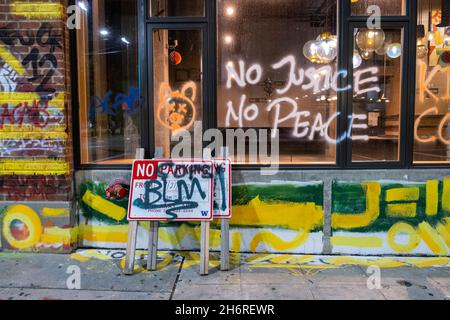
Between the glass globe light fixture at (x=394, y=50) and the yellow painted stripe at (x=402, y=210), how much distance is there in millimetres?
1790

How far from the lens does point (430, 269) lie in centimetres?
428

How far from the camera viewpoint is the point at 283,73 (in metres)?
5.05

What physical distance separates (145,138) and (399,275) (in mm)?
3276

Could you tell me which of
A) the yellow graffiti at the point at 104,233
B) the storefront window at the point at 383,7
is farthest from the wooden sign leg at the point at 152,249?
the storefront window at the point at 383,7

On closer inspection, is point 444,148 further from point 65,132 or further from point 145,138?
point 65,132

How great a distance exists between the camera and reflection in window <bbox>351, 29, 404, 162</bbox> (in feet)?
15.5

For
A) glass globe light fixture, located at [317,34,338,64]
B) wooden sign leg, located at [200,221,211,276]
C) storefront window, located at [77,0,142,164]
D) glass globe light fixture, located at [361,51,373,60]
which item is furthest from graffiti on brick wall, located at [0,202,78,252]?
glass globe light fixture, located at [361,51,373,60]

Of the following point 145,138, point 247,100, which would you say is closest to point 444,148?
point 247,100

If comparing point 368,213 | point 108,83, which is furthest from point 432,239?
point 108,83

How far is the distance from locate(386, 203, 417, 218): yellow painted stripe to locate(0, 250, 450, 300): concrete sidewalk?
52cm

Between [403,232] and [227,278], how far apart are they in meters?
2.23

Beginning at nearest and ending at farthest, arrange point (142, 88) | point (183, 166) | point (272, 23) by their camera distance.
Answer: point (183, 166)
point (142, 88)
point (272, 23)

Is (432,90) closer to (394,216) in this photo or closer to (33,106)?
(394,216)

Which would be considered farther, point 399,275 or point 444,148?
point 444,148
